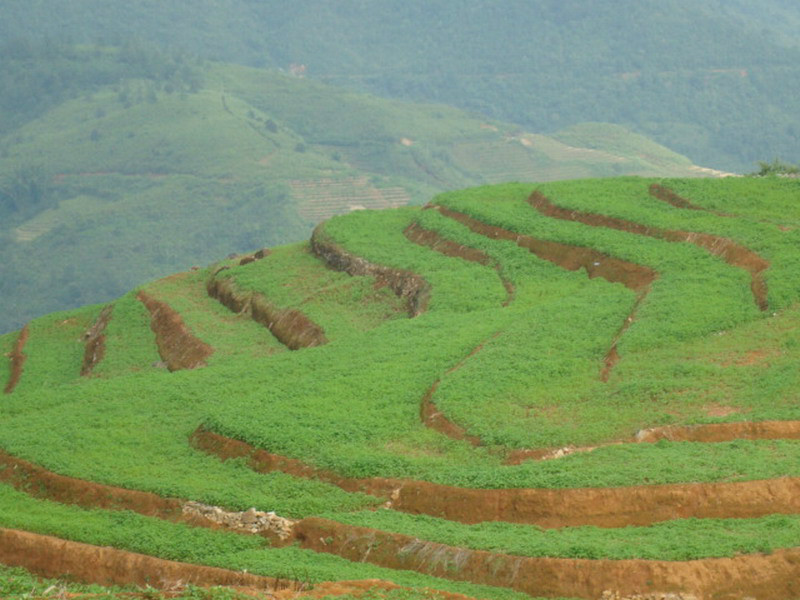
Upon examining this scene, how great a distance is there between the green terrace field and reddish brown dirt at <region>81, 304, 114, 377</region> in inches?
3000

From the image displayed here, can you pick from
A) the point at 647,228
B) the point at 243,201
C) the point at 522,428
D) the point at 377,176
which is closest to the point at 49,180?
the point at 243,201

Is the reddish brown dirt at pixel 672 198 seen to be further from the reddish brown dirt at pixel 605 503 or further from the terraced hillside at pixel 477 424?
the reddish brown dirt at pixel 605 503

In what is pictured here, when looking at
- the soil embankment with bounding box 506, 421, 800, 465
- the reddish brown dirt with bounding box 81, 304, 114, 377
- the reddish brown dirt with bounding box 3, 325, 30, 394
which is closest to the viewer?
the soil embankment with bounding box 506, 421, 800, 465

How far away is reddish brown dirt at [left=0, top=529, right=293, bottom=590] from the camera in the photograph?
24.6 meters

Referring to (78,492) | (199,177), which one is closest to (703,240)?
(78,492)

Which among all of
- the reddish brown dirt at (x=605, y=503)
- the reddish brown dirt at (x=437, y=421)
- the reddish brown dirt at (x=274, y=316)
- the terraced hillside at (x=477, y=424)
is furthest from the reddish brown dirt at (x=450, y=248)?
the reddish brown dirt at (x=605, y=503)

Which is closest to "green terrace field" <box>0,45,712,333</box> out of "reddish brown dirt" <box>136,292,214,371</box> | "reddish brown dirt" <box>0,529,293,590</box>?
"reddish brown dirt" <box>136,292,214,371</box>

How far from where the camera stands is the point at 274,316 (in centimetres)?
4978

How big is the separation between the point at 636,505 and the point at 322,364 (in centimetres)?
1513

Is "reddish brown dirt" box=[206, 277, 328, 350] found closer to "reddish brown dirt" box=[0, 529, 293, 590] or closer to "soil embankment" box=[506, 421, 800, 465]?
"soil embankment" box=[506, 421, 800, 465]

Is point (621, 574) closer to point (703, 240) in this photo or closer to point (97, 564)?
point (97, 564)

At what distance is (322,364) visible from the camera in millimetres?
38750

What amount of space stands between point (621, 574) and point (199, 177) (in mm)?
150753

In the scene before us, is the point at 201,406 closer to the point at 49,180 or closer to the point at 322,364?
the point at 322,364
